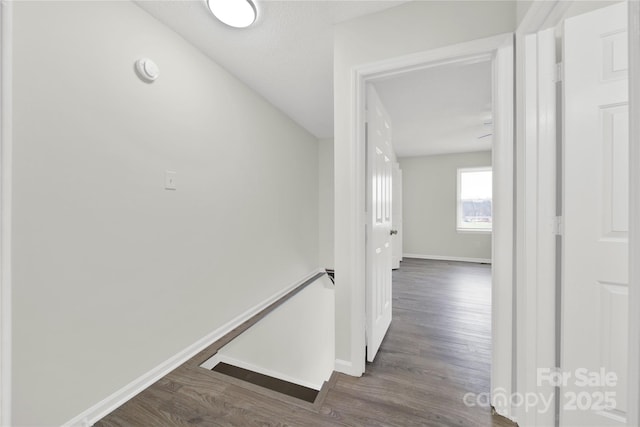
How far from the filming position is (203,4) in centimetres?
148

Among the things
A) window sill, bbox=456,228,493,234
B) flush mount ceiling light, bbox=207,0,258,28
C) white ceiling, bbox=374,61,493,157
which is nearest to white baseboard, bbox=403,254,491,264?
window sill, bbox=456,228,493,234

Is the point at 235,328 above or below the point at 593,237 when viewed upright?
below

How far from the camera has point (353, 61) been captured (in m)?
1.56

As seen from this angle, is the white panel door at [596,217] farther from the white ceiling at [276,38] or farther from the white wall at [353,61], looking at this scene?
the white ceiling at [276,38]

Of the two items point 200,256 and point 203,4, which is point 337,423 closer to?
point 200,256

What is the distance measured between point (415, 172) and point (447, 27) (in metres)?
4.52

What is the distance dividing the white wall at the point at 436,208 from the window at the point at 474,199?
0.41 feet

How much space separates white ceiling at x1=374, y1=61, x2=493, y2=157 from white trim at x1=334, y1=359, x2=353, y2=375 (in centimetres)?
195

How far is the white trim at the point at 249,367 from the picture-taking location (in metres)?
1.70

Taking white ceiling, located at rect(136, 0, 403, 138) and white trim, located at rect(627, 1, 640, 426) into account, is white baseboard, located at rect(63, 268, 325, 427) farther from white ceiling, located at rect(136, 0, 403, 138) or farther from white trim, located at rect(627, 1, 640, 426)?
white ceiling, located at rect(136, 0, 403, 138)

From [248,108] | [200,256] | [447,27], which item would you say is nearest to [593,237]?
[447,27]

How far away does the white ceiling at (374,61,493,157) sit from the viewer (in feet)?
7.41

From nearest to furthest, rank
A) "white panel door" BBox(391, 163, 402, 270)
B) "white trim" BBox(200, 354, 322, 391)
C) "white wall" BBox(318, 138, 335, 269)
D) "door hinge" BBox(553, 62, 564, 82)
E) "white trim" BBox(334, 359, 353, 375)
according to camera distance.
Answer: "door hinge" BBox(553, 62, 564, 82), "white trim" BBox(334, 359, 353, 375), "white trim" BBox(200, 354, 322, 391), "white wall" BBox(318, 138, 335, 269), "white panel door" BBox(391, 163, 402, 270)

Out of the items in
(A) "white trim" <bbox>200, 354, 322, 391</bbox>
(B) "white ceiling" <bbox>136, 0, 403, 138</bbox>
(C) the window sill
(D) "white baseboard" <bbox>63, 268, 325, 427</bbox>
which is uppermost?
(B) "white ceiling" <bbox>136, 0, 403, 138</bbox>
